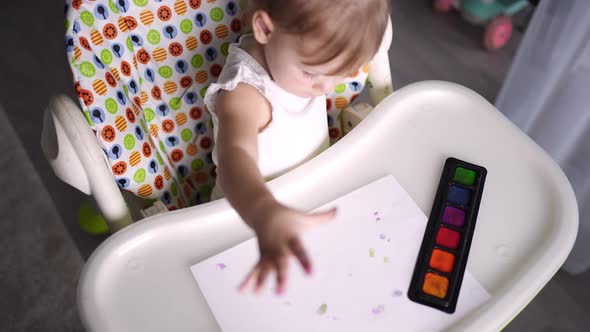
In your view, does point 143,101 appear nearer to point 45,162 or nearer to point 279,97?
point 279,97

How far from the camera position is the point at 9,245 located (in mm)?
1271

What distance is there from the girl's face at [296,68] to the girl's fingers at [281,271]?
0.25m

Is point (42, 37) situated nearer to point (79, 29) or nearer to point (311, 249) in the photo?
point (79, 29)

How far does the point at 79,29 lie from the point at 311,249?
1.25 feet

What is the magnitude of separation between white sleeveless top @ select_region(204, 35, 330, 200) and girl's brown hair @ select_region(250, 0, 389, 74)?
0.30ft

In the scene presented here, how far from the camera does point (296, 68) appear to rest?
22.5 inches

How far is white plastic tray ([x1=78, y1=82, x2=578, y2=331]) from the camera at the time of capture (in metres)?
0.56

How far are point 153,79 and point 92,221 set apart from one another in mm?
667

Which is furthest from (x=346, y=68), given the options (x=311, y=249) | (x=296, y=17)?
(x=311, y=249)

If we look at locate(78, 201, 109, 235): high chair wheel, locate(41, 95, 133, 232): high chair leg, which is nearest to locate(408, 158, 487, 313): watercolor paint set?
locate(41, 95, 133, 232): high chair leg

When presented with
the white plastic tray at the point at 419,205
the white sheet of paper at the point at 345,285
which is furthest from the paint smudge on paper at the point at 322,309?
the white plastic tray at the point at 419,205

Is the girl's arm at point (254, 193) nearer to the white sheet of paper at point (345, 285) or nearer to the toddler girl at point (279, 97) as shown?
the toddler girl at point (279, 97)

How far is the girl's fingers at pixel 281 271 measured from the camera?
1.14 ft

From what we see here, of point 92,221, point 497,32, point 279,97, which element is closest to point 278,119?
point 279,97
